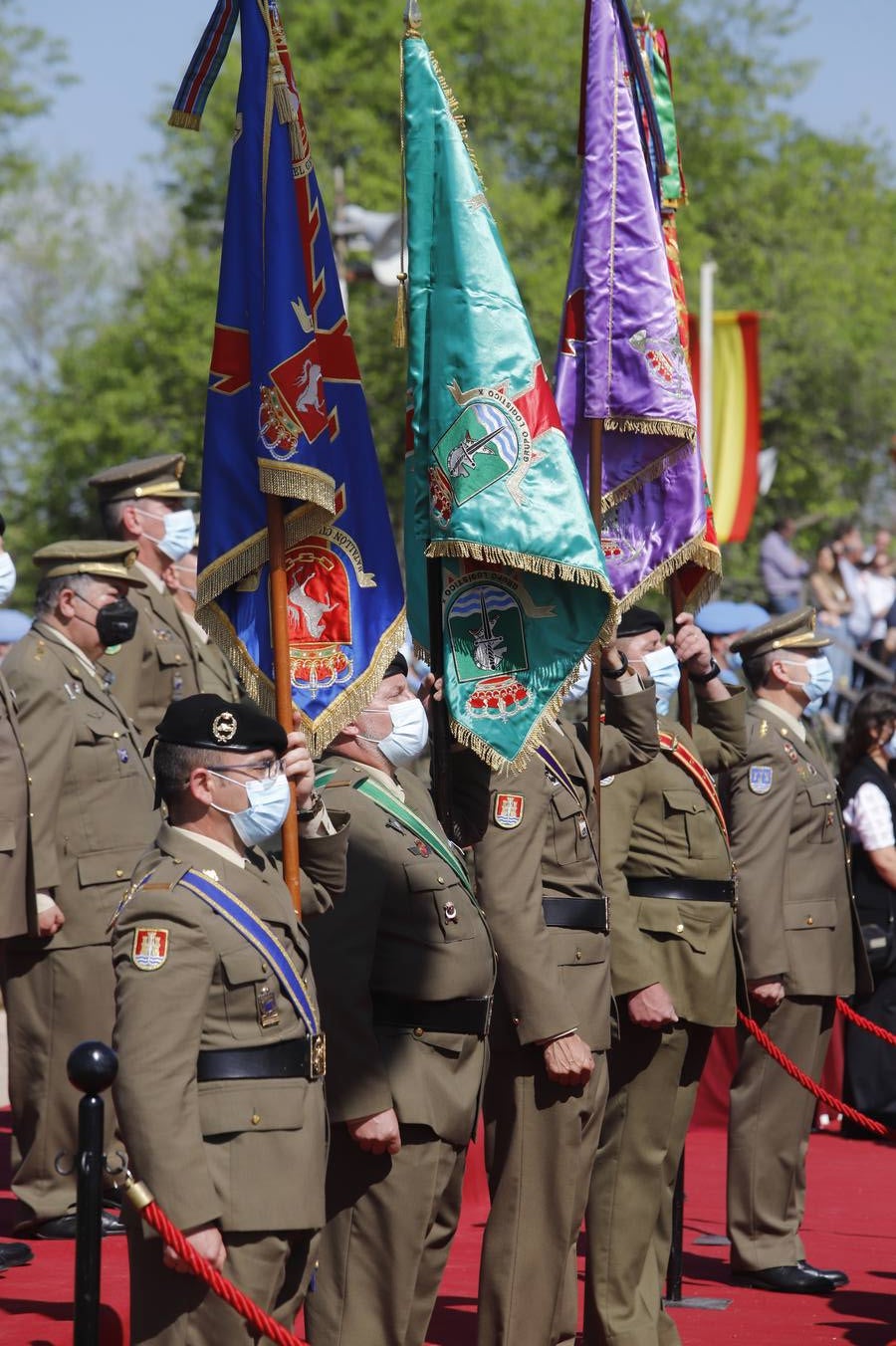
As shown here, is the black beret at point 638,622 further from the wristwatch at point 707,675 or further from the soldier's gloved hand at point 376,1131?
the soldier's gloved hand at point 376,1131

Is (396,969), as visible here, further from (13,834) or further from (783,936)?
(783,936)

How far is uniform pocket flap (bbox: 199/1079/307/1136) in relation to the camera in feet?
13.3

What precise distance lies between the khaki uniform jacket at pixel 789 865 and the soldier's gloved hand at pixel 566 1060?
2065 mm

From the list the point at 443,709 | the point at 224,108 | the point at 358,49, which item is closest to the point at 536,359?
the point at 443,709

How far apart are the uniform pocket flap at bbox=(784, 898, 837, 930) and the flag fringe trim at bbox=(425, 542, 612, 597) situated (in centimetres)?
270

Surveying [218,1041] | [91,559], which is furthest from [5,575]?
[218,1041]

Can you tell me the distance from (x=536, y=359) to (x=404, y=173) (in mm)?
596

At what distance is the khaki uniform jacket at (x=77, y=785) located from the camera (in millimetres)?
6906

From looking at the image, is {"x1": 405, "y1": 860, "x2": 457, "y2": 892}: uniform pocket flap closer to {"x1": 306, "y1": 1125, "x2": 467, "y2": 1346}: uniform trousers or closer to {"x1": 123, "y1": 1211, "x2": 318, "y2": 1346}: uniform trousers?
{"x1": 306, "y1": 1125, "x2": 467, "y2": 1346}: uniform trousers

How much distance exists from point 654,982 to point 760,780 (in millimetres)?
1622

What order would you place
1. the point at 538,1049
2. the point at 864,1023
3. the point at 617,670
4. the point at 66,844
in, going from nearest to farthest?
the point at 538,1049 → the point at 617,670 → the point at 66,844 → the point at 864,1023

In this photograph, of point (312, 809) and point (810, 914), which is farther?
point (810, 914)

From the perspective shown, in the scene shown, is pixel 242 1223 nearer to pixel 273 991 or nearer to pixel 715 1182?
pixel 273 991

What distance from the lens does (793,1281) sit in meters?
7.07
